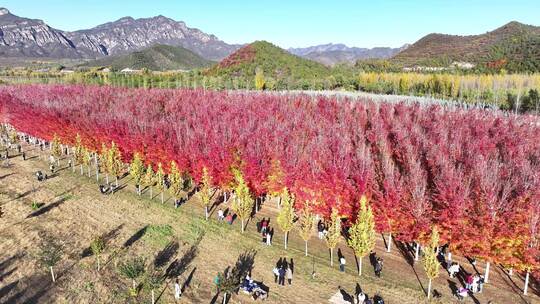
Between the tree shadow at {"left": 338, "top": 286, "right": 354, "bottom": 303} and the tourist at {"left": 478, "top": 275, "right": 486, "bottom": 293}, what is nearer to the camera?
the tree shadow at {"left": 338, "top": 286, "right": 354, "bottom": 303}

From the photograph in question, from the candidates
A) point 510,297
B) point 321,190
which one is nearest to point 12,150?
point 321,190

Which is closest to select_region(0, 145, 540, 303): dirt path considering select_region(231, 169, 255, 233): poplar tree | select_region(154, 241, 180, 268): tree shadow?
select_region(154, 241, 180, 268): tree shadow

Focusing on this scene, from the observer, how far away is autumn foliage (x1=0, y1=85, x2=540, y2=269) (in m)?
29.7

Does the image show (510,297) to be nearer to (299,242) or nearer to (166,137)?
(299,242)

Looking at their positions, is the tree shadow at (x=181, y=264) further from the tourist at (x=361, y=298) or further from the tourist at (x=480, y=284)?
the tourist at (x=480, y=284)

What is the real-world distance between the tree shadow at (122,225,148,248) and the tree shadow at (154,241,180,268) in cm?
396

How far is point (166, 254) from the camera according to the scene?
→ 37.0 metres

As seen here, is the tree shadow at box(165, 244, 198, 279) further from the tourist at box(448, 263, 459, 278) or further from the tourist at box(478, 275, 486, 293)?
the tourist at box(478, 275, 486, 293)

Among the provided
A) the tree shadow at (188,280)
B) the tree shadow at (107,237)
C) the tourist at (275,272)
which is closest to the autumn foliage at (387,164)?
the tourist at (275,272)

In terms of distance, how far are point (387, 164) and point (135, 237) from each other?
2726cm

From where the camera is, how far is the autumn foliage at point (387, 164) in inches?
1169

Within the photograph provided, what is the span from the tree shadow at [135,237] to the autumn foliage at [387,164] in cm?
934

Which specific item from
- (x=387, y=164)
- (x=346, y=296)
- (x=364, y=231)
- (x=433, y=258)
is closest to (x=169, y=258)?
(x=346, y=296)

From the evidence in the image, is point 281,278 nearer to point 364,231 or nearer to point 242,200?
point 364,231
